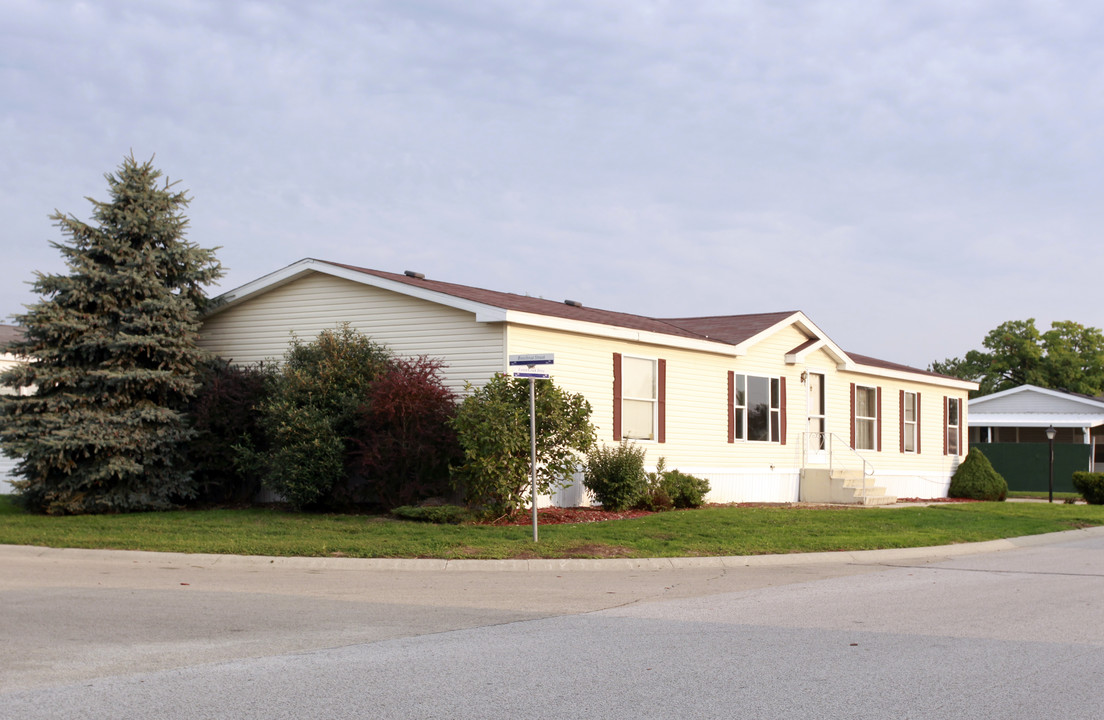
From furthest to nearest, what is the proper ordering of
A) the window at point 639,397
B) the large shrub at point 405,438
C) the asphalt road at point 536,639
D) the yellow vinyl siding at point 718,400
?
the window at point 639,397 → the yellow vinyl siding at point 718,400 → the large shrub at point 405,438 → the asphalt road at point 536,639

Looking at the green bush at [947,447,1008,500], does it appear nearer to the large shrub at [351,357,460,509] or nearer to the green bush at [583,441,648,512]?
the green bush at [583,441,648,512]

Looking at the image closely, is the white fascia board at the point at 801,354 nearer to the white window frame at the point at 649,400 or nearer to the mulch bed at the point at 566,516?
the white window frame at the point at 649,400

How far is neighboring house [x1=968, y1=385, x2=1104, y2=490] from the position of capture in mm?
36438

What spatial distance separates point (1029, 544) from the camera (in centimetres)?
1844

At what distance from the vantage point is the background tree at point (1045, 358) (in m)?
58.9

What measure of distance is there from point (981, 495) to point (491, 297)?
1686cm

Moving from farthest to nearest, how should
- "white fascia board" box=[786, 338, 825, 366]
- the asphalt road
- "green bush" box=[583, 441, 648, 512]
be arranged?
"white fascia board" box=[786, 338, 825, 366]
"green bush" box=[583, 441, 648, 512]
the asphalt road

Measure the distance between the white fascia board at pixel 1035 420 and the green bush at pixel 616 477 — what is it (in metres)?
27.3

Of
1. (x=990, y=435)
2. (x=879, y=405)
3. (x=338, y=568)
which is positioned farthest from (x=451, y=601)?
(x=990, y=435)

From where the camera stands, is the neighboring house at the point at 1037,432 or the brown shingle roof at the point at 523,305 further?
the neighboring house at the point at 1037,432

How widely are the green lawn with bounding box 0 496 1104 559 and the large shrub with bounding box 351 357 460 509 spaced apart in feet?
2.98

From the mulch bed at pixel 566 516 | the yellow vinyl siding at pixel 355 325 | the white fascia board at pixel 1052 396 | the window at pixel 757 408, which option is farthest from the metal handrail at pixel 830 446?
the white fascia board at pixel 1052 396

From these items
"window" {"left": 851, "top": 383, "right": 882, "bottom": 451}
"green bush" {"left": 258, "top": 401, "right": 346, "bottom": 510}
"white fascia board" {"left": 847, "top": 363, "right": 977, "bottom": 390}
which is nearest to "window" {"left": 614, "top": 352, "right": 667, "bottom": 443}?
"green bush" {"left": 258, "top": 401, "right": 346, "bottom": 510}

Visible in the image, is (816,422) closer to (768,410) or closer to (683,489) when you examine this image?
(768,410)
